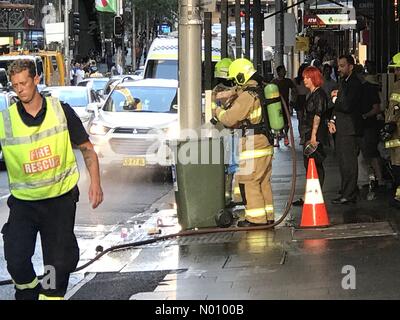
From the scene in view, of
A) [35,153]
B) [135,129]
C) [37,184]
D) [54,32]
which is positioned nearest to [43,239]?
[37,184]

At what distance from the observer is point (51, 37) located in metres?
44.6

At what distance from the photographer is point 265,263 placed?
827 centimetres

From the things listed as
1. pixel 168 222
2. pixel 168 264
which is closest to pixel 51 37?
pixel 168 222

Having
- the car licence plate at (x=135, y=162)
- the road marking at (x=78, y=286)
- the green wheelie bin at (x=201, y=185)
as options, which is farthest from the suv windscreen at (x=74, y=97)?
the road marking at (x=78, y=286)

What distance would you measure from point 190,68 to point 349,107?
2.25 m

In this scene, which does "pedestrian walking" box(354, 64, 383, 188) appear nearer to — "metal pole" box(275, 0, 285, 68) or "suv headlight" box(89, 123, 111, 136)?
"suv headlight" box(89, 123, 111, 136)

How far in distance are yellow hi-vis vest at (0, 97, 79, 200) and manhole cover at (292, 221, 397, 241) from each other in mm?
3791

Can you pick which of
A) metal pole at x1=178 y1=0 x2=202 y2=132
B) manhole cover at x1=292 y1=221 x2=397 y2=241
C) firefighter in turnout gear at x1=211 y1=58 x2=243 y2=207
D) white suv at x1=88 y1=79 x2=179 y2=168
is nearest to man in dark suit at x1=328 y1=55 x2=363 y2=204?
firefighter in turnout gear at x1=211 y1=58 x2=243 y2=207

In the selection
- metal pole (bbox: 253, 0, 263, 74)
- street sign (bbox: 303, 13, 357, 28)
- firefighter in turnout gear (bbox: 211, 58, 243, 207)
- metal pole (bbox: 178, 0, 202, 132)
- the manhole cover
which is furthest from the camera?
street sign (bbox: 303, 13, 357, 28)

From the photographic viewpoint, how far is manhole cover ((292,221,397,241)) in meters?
9.38

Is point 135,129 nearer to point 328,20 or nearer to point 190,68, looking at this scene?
point 190,68

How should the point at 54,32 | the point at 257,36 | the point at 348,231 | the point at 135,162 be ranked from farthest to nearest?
the point at 54,32 < the point at 257,36 < the point at 135,162 < the point at 348,231
